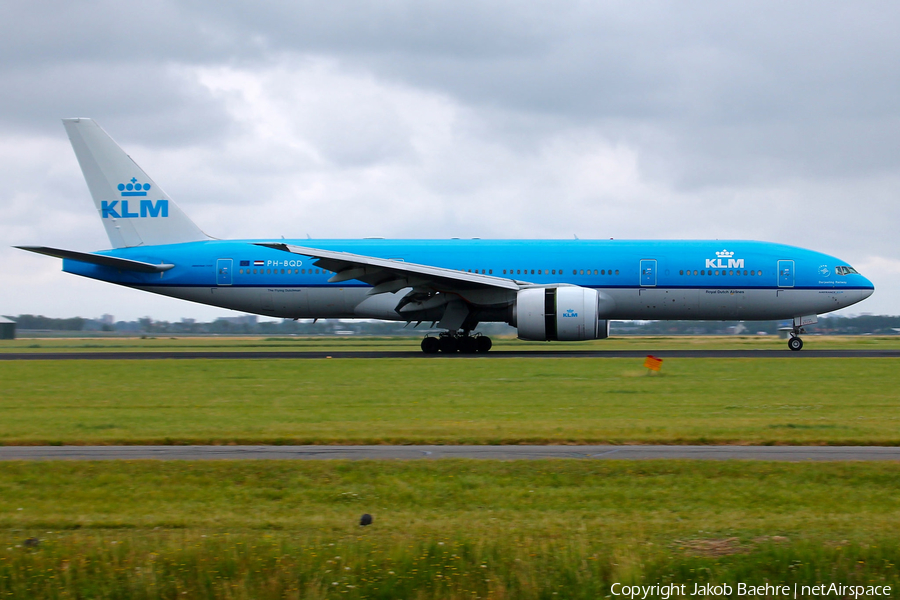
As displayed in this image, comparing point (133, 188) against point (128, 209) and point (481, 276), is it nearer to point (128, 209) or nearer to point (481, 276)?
point (128, 209)

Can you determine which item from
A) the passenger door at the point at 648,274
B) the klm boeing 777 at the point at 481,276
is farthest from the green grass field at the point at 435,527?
the passenger door at the point at 648,274

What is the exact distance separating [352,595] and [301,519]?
1.55 m

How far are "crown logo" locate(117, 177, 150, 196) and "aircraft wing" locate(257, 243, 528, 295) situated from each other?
805 cm

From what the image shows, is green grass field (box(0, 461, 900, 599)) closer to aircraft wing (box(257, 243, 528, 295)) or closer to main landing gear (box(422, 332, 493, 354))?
aircraft wing (box(257, 243, 528, 295))

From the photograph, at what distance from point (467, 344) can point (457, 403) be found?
14.6 m

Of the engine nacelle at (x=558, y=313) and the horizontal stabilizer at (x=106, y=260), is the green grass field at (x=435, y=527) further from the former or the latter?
the horizontal stabilizer at (x=106, y=260)

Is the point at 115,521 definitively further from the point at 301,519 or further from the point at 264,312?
the point at 264,312

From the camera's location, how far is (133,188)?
32781 mm

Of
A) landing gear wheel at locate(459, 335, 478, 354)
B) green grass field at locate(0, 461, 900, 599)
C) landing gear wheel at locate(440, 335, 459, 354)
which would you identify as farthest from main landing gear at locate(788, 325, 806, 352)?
green grass field at locate(0, 461, 900, 599)

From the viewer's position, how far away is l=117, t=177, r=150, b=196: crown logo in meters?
32.7

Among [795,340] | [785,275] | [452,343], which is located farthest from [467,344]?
[795,340]

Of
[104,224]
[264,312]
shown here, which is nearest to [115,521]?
[264,312]

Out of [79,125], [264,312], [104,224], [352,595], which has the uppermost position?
[79,125]

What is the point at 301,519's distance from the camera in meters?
7.60
